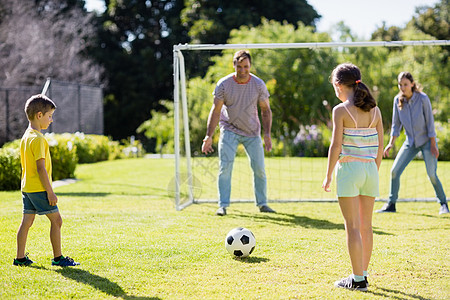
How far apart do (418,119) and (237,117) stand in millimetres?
2180

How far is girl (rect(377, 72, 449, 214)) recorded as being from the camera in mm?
6676

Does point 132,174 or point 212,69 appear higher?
point 212,69

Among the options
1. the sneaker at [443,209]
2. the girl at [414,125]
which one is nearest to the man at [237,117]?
the girl at [414,125]

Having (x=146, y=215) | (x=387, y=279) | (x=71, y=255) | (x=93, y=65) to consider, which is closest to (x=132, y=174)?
(x=146, y=215)

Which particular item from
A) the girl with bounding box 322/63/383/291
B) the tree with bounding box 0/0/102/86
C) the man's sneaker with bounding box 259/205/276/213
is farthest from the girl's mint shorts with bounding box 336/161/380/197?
the tree with bounding box 0/0/102/86

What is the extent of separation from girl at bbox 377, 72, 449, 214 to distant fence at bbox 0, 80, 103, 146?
1007 cm

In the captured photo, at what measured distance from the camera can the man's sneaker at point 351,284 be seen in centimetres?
365

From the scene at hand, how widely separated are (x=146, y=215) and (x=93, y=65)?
21210mm

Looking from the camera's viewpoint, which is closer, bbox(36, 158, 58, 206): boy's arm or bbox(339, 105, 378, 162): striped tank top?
bbox(339, 105, 378, 162): striped tank top

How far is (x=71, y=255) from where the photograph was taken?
4.60 meters

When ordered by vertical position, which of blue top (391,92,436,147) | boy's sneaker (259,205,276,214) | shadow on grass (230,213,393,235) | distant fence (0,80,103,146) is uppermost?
distant fence (0,80,103,146)

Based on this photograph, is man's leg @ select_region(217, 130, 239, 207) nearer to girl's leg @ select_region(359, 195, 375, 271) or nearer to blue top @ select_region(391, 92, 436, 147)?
blue top @ select_region(391, 92, 436, 147)

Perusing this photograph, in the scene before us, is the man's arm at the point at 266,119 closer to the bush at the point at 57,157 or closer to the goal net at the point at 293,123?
the goal net at the point at 293,123

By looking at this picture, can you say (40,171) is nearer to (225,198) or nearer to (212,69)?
(225,198)
